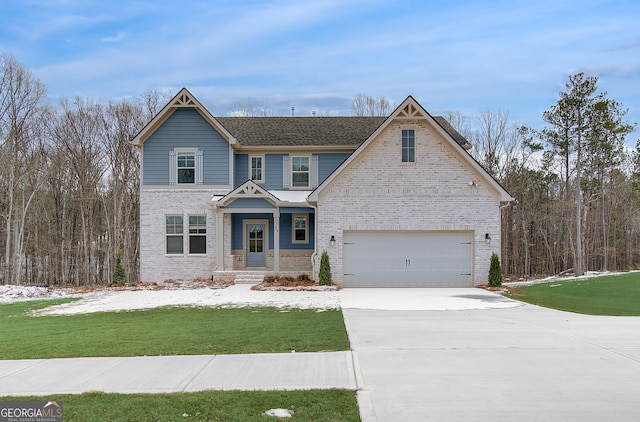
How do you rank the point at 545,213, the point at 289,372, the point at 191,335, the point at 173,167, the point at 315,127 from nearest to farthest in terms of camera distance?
the point at 289,372 → the point at 191,335 → the point at 173,167 → the point at 315,127 → the point at 545,213

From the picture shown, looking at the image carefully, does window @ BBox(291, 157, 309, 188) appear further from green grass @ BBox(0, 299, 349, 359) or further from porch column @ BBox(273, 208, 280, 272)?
green grass @ BBox(0, 299, 349, 359)

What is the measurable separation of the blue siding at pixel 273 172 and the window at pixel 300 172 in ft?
2.05

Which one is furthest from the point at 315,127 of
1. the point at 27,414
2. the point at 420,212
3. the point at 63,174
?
the point at 27,414

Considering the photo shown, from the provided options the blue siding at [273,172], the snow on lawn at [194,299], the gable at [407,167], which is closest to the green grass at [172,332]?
the snow on lawn at [194,299]

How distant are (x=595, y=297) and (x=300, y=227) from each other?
12.2 metres

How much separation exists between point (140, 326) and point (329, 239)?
8.93 m

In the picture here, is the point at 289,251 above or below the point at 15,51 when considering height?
below

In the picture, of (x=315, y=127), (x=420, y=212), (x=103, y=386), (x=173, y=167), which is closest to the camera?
(x=103, y=386)

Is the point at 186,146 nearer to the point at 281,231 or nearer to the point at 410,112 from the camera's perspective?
the point at 281,231

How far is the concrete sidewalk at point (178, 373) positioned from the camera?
5.97 m

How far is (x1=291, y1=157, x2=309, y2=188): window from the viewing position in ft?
72.2

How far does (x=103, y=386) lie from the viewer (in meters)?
6.06

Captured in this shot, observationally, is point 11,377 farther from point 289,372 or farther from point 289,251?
point 289,251

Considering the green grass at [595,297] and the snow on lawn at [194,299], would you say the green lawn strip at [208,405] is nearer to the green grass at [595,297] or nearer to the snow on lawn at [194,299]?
the snow on lawn at [194,299]
